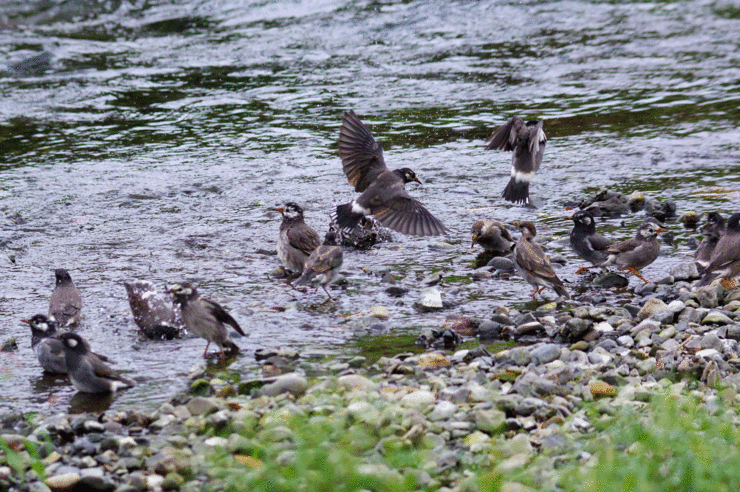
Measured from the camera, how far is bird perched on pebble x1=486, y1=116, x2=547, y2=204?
11.5 metres

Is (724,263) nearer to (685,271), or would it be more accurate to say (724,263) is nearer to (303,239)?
(685,271)

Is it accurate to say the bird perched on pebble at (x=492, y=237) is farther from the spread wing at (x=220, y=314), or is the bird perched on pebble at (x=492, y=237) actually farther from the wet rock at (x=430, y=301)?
the spread wing at (x=220, y=314)

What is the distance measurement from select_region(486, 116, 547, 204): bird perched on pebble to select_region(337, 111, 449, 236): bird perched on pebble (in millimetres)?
1417

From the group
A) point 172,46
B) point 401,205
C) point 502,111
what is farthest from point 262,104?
point 401,205

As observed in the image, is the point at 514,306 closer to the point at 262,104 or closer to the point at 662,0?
the point at 262,104

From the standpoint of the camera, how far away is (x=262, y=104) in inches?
674

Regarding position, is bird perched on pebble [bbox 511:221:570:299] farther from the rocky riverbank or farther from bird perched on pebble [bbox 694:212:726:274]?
bird perched on pebble [bbox 694:212:726:274]

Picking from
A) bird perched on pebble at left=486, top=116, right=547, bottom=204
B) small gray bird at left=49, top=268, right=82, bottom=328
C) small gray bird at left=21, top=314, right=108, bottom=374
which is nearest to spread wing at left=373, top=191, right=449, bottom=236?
bird perched on pebble at left=486, top=116, right=547, bottom=204

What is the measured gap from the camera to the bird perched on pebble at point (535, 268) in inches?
333

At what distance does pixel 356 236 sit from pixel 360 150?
1.22 meters


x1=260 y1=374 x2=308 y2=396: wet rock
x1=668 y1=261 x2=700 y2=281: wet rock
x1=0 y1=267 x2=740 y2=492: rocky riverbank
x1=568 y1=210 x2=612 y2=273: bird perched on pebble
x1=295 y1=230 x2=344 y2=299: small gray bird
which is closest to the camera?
x1=0 y1=267 x2=740 y2=492: rocky riverbank

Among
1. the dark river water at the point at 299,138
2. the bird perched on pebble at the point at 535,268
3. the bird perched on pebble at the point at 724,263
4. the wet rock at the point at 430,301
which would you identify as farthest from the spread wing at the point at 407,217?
the bird perched on pebble at the point at 724,263

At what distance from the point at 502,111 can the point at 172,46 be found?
33.3 ft

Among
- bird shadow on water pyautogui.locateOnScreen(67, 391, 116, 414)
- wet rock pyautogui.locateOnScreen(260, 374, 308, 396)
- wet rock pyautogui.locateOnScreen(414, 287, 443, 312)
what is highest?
→ wet rock pyautogui.locateOnScreen(260, 374, 308, 396)
